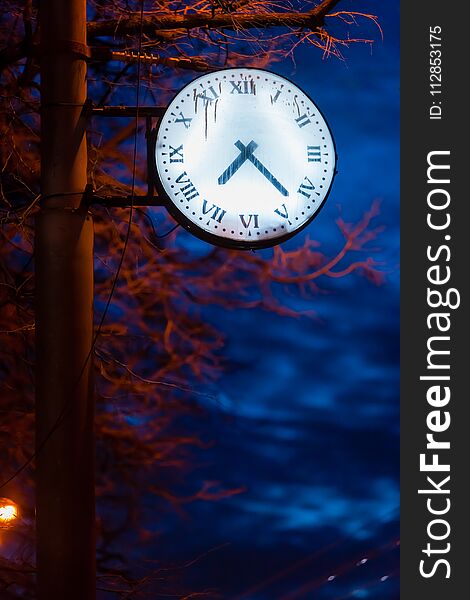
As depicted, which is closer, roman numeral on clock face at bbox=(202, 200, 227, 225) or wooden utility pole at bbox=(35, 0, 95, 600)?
wooden utility pole at bbox=(35, 0, 95, 600)

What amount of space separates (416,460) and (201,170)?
5.16 meters

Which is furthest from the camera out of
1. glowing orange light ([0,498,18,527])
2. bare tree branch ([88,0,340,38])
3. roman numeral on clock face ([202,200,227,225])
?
glowing orange light ([0,498,18,527])

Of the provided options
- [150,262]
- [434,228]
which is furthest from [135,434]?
[434,228]

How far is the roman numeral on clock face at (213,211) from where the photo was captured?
17.3 ft

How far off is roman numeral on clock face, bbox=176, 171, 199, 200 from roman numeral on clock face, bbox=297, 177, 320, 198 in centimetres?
64

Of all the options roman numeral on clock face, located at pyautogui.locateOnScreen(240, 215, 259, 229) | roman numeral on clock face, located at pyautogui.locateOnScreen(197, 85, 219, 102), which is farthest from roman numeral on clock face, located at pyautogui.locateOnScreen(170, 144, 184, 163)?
roman numeral on clock face, located at pyautogui.locateOnScreen(240, 215, 259, 229)

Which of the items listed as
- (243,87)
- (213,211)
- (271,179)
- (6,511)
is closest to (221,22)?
(243,87)

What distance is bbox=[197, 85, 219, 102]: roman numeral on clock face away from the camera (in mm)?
5453

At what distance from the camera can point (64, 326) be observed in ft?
16.1

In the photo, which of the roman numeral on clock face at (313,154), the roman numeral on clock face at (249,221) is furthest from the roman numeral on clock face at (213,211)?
the roman numeral on clock face at (313,154)

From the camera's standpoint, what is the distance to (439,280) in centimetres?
987

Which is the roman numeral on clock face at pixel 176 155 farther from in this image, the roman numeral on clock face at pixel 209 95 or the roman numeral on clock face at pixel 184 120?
the roman numeral on clock face at pixel 209 95

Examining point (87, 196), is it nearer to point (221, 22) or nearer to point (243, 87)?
point (243, 87)

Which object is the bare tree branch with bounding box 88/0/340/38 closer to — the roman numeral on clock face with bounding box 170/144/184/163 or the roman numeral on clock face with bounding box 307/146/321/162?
the roman numeral on clock face with bounding box 307/146/321/162
